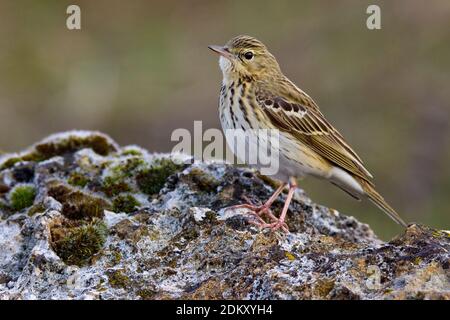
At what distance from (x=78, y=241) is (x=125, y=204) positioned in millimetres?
1112

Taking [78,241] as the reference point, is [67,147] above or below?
above

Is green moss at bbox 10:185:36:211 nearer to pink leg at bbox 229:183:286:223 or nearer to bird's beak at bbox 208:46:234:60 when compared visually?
pink leg at bbox 229:183:286:223

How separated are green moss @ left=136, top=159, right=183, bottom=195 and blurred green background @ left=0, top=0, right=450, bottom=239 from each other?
24.1ft

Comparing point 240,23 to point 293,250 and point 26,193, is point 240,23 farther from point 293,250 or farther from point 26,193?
point 293,250

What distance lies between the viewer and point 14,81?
1961cm

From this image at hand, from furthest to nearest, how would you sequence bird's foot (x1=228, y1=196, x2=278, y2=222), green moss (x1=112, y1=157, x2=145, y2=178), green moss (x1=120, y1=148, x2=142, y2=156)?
green moss (x1=120, y1=148, x2=142, y2=156), green moss (x1=112, y1=157, x2=145, y2=178), bird's foot (x1=228, y1=196, x2=278, y2=222)

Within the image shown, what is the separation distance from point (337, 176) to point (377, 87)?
10164mm

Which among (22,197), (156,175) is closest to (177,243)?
(156,175)

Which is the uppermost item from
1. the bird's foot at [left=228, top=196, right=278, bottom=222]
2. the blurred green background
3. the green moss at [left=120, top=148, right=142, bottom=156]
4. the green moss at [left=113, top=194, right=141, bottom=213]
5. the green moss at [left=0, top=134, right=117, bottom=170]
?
the blurred green background

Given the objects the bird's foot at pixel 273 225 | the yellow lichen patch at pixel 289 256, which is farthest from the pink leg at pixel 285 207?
the yellow lichen patch at pixel 289 256

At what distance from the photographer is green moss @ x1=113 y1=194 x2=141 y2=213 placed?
7348 millimetres

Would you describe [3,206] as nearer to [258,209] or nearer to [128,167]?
[128,167]

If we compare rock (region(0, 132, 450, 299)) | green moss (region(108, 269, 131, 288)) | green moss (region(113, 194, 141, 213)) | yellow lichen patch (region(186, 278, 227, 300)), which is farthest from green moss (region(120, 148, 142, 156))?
yellow lichen patch (region(186, 278, 227, 300))

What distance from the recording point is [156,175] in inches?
Answer: 310
